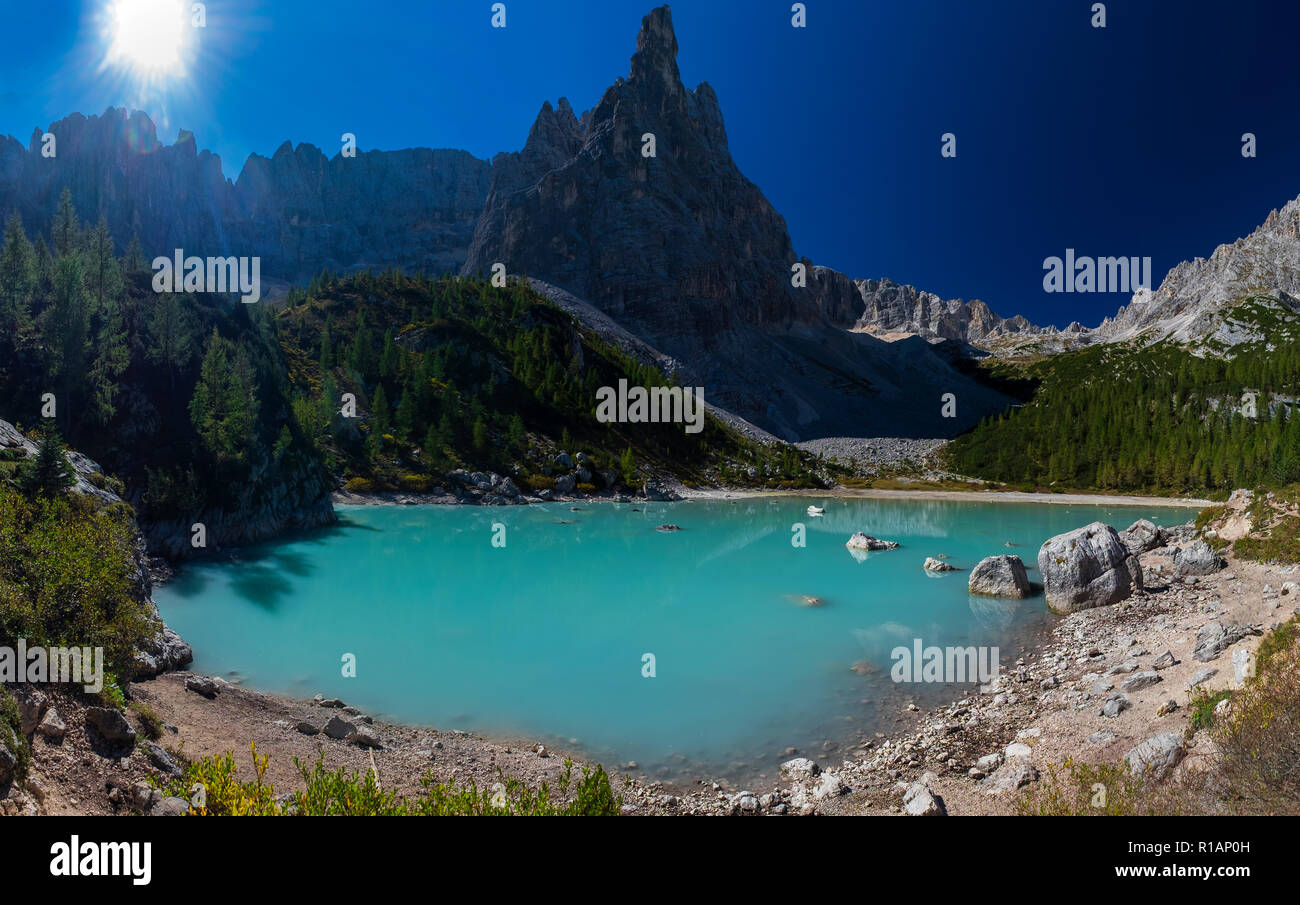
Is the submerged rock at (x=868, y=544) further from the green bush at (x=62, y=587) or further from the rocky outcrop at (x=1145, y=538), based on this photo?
the green bush at (x=62, y=587)

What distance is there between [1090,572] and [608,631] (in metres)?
19.3

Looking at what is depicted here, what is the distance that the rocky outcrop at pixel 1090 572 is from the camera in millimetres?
23719

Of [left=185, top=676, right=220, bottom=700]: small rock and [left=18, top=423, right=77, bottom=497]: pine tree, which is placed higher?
[left=18, top=423, right=77, bottom=497]: pine tree

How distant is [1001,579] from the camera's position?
92.5ft

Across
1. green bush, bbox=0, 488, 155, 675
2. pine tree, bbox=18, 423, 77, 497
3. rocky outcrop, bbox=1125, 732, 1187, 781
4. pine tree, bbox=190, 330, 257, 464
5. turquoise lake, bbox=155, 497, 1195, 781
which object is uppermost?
pine tree, bbox=190, 330, 257, 464

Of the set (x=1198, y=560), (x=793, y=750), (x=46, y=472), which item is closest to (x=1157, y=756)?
(x=793, y=750)

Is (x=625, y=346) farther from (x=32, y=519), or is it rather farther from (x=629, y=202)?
(x=32, y=519)

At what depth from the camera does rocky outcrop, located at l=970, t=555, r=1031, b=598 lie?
27719 millimetres

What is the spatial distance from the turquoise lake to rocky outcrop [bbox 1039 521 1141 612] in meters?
1.25

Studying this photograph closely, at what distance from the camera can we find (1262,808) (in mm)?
6051

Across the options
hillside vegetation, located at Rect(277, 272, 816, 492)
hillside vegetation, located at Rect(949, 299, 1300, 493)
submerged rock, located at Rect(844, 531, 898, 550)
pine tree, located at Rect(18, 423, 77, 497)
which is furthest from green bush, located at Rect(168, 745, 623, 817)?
hillside vegetation, located at Rect(949, 299, 1300, 493)

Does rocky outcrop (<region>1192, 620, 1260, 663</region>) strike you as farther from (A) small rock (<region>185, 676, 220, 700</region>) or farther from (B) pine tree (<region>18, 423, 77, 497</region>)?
Result: (B) pine tree (<region>18, 423, 77, 497</region>)
